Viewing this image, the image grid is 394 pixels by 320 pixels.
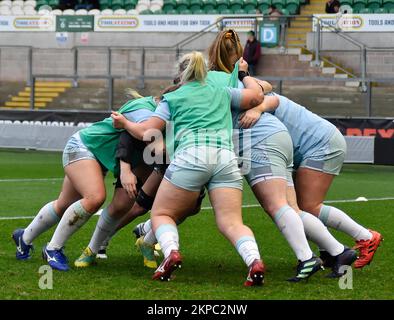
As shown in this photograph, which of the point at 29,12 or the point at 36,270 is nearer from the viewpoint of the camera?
the point at 36,270

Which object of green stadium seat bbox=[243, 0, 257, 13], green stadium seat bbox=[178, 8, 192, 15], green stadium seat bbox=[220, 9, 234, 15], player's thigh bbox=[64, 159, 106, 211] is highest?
player's thigh bbox=[64, 159, 106, 211]

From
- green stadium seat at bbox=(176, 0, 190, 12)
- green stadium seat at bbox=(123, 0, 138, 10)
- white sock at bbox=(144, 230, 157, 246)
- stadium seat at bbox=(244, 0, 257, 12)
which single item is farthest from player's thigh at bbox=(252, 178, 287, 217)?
green stadium seat at bbox=(123, 0, 138, 10)

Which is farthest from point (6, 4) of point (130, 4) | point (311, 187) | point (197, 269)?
point (311, 187)

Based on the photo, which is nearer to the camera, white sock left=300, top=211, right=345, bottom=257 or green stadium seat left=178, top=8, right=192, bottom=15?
white sock left=300, top=211, right=345, bottom=257

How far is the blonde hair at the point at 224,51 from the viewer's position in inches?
315

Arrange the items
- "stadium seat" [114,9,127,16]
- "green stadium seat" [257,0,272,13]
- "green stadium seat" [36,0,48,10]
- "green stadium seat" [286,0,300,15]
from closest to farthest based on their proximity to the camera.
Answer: "green stadium seat" [286,0,300,15], "green stadium seat" [257,0,272,13], "stadium seat" [114,9,127,16], "green stadium seat" [36,0,48,10]

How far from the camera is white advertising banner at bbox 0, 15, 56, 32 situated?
3288cm

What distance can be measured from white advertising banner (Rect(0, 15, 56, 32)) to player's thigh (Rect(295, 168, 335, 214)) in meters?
25.0

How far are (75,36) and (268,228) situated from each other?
22.0 metres

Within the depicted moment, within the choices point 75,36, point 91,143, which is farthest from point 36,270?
point 75,36

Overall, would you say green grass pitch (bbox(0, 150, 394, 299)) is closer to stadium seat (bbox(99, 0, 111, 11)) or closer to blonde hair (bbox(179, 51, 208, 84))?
blonde hair (bbox(179, 51, 208, 84))

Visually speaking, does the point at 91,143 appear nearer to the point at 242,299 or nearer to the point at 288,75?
the point at 242,299

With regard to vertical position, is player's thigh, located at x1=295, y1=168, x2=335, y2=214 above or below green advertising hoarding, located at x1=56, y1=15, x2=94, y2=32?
above

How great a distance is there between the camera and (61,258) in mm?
8461
